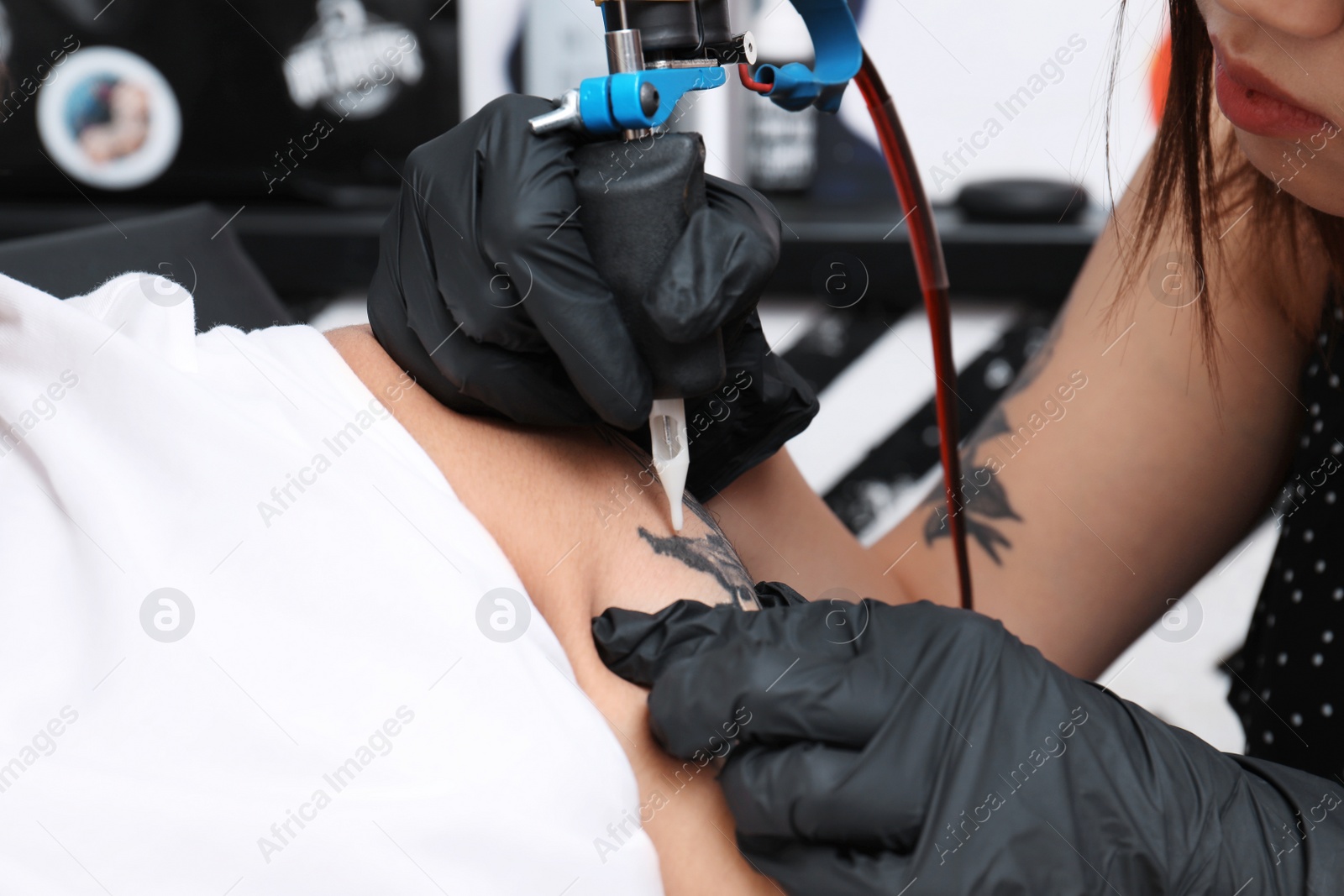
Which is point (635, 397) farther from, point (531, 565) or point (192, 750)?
point (192, 750)

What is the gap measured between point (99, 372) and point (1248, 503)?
1097 mm

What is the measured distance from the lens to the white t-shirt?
0.53 m

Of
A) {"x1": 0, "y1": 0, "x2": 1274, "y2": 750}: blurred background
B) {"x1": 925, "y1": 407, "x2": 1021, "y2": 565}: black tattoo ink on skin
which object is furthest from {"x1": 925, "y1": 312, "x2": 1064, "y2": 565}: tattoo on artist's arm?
{"x1": 0, "y1": 0, "x2": 1274, "y2": 750}: blurred background

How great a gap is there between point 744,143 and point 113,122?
1413 millimetres

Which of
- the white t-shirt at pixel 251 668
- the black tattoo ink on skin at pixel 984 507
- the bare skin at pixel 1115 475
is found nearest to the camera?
the white t-shirt at pixel 251 668

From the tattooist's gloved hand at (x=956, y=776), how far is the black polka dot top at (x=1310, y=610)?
0.96 feet

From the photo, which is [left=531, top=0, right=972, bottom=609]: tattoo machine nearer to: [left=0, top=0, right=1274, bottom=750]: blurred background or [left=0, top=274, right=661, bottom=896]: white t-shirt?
[left=0, top=274, right=661, bottom=896]: white t-shirt

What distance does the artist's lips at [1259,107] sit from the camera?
2.22 feet

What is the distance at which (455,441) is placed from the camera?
0.76 meters

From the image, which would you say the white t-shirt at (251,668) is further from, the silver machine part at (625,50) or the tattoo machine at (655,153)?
the silver machine part at (625,50)

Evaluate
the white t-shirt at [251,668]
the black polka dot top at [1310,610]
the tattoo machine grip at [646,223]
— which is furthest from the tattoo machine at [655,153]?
the black polka dot top at [1310,610]

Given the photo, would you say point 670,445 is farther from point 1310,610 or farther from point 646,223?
point 1310,610

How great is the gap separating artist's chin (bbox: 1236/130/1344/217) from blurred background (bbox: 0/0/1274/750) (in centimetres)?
124

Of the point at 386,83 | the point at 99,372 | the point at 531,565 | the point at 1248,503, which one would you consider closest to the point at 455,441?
the point at 531,565
